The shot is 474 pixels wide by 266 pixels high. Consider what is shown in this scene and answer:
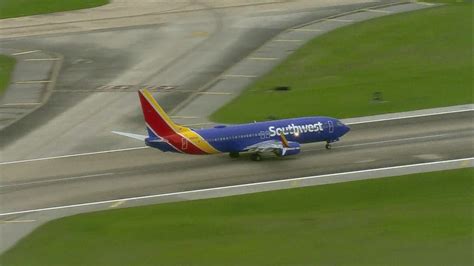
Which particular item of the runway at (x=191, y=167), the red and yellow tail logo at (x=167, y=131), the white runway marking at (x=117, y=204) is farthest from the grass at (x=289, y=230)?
the red and yellow tail logo at (x=167, y=131)

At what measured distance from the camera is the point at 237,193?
194 ft

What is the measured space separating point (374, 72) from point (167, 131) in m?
32.6

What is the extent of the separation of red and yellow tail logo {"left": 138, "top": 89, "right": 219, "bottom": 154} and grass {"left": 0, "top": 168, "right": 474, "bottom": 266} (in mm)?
6413

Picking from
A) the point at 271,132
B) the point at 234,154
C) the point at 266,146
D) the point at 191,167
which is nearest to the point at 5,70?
the point at 191,167

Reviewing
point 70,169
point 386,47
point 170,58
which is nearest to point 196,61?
point 170,58

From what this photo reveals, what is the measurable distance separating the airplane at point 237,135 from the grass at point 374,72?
33.8 feet

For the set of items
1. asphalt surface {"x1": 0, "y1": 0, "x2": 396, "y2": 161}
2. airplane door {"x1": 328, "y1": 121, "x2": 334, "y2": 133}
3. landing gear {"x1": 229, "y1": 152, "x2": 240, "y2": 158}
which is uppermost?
airplane door {"x1": 328, "y1": 121, "x2": 334, "y2": 133}

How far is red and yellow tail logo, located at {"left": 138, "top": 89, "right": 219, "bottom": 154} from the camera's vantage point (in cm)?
6328

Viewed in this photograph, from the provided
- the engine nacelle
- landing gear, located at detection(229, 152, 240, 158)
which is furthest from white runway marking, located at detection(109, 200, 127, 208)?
the engine nacelle

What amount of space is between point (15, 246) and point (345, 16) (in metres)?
70.6

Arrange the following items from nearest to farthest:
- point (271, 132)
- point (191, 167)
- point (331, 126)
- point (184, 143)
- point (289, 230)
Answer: point (289, 230) → point (184, 143) → point (191, 167) → point (271, 132) → point (331, 126)

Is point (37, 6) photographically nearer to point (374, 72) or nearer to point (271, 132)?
point (374, 72)

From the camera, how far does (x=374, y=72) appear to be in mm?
90812

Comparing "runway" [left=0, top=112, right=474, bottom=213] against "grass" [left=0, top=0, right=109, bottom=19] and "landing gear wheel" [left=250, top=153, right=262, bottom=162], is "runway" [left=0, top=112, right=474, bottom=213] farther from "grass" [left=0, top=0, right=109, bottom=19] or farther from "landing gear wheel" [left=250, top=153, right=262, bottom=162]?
"grass" [left=0, top=0, right=109, bottom=19]
